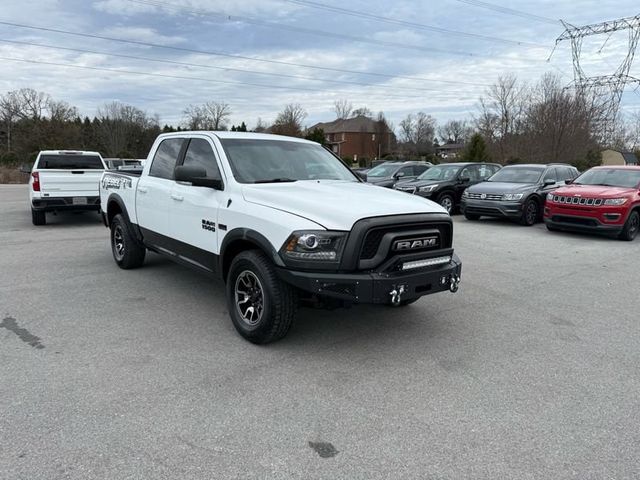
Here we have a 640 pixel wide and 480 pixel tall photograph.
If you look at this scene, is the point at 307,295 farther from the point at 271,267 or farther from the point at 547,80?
the point at 547,80

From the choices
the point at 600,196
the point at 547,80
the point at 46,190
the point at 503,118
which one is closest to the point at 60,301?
the point at 46,190

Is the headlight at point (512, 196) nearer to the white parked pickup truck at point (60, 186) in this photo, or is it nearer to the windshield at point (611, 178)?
the windshield at point (611, 178)

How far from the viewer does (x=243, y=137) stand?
5.22 meters

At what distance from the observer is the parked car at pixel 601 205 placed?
10203 millimetres

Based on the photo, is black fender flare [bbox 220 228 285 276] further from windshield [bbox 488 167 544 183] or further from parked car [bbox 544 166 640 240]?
windshield [bbox 488 167 544 183]

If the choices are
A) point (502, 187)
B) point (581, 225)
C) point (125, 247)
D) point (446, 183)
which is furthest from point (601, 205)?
point (125, 247)

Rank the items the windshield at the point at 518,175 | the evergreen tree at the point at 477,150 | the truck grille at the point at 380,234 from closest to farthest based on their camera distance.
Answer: the truck grille at the point at 380,234 < the windshield at the point at 518,175 < the evergreen tree at the point at 477,150

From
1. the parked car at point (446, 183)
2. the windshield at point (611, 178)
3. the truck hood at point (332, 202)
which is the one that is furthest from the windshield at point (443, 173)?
the truck hood at point (332, 202)

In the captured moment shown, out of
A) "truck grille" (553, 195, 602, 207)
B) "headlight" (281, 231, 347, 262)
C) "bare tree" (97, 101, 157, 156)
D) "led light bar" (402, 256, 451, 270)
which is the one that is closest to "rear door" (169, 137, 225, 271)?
"headlight" (281, 231, 347, 262)

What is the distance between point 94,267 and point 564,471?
6773 mm

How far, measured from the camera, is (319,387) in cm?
352

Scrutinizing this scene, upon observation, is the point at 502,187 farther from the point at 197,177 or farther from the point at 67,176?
the point at 67,176

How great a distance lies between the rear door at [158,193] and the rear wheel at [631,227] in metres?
9.77

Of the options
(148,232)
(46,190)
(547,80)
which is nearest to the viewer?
(148,232)
